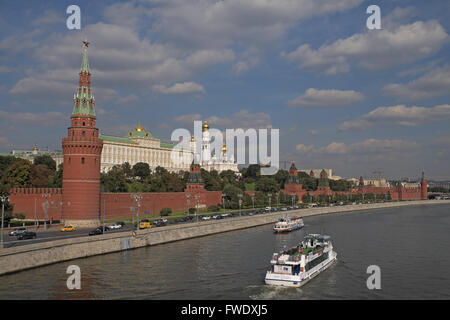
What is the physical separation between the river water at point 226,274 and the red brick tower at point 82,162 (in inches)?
562

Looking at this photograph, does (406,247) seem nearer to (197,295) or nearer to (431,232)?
(431,232)

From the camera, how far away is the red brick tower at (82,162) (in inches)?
2267

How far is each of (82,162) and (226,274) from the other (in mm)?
31605

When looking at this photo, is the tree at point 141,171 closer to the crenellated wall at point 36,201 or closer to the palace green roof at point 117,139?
the palace green roof at point 117,139

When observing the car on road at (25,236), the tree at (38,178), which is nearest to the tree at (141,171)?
the tree at (38,178)

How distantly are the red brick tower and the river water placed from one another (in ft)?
46.8

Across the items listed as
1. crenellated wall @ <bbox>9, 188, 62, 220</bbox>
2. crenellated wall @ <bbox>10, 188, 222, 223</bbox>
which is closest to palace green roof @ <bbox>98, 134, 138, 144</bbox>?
crenellated wall @ <bbox>10, 188, 222, 223</bbox>

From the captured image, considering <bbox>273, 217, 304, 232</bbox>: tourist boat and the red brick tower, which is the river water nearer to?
<bbox>273, 217, 304, 232</bbox>: tourist boat

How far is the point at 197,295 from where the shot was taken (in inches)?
1131

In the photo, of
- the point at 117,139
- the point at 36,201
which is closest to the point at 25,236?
the point at 36,201

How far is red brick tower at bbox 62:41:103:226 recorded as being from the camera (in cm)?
5759

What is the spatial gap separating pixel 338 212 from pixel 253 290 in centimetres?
8868

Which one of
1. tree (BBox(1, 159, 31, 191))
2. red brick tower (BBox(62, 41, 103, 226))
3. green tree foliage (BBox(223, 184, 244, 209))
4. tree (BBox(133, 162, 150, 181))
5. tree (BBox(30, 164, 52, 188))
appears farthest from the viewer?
tree (BBox(133, 162, 150, 181))
